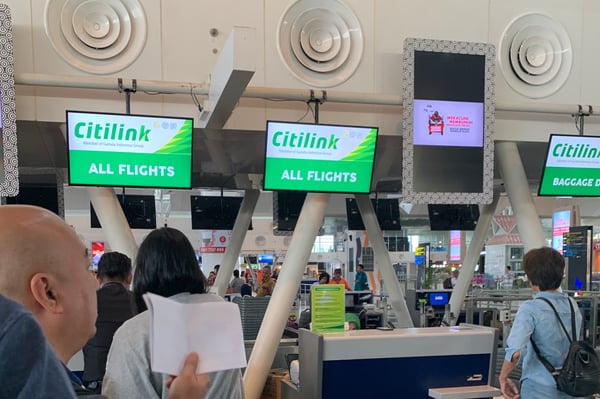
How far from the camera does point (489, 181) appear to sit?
531 centimetres

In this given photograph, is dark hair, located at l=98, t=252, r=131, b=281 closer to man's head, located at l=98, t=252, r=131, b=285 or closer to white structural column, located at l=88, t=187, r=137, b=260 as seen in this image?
man's head, located at l=98, t=252, r=131, b=285

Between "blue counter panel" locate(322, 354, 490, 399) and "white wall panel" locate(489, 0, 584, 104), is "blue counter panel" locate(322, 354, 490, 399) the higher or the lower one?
the lower one

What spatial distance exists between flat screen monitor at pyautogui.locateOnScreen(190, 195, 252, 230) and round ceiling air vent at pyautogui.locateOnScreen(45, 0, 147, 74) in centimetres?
575

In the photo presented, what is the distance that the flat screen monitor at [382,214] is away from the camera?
10609 mm

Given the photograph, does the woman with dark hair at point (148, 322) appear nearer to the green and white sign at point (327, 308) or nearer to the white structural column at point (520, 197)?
the green and white sign at point (327, 308)

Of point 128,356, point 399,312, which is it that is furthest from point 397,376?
point 399,312

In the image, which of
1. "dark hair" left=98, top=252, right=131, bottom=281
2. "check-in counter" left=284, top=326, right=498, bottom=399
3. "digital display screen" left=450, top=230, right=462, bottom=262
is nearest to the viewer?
"check-in counter" left=284, top=326, right=498, bottom=399

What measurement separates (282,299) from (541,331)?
274cm

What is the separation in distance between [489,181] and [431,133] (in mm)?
805

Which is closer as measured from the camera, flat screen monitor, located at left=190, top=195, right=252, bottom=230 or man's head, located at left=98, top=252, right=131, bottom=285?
man's head, located at left=98, top=252, right=131, bottom=285

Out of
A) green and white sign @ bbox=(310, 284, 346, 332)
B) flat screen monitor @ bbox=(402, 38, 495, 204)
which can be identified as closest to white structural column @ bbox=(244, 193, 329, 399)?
flat screen monitor @ bbox=(402, 38, 495, 204)

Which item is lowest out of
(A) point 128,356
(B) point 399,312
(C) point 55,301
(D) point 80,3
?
(B) point 399,312

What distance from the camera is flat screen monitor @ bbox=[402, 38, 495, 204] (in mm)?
5082

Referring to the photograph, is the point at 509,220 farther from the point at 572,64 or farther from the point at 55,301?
the point at 55,301
